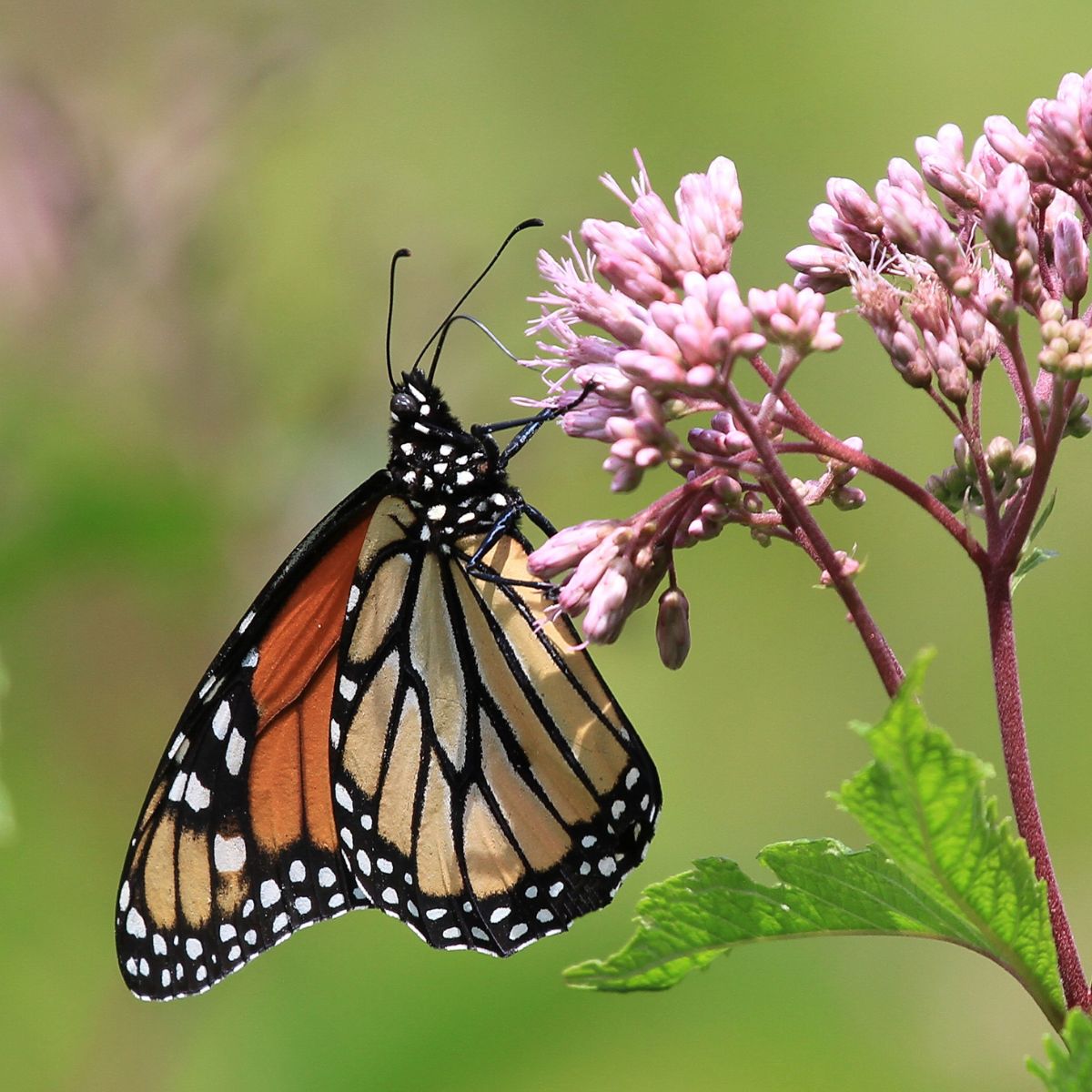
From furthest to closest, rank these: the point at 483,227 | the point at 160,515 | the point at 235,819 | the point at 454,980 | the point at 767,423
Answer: the point at 483,227
the point at 454,980
the point at 160,515
the point at 235,819
the point at 767,423

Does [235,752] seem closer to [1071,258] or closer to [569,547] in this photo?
[569,547]

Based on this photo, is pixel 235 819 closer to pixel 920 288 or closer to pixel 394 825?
pixel 394 825

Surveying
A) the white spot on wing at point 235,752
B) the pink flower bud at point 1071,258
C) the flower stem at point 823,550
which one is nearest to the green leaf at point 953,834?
the flower stem at point 823,550

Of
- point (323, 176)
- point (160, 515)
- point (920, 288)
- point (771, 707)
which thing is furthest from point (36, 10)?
point (920, 288)

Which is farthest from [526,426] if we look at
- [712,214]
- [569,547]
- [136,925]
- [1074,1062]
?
[1074,1062]

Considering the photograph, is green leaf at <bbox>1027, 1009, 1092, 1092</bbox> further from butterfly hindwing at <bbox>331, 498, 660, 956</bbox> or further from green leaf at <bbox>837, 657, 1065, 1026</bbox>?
butterfly hindwing at <bbox>331, 498, 660, 956</bbox>

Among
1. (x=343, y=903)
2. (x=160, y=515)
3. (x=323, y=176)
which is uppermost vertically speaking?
(x=323, y=176)
